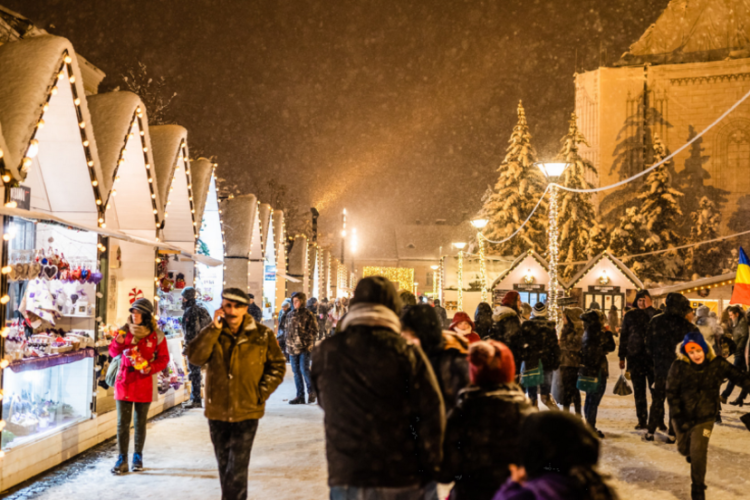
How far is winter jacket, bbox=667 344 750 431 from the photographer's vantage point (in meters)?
5.93

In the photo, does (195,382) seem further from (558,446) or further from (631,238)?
(631,238)

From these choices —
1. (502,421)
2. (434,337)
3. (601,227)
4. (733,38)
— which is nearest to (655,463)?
(434,337)

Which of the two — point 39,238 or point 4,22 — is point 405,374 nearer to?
point 39,238

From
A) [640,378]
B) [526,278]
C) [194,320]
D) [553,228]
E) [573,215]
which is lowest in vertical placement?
[640,378]

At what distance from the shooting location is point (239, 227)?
18250mm

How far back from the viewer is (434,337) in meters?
4.34

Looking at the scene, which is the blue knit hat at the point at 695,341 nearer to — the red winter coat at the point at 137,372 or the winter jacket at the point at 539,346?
the winter jacket at the point at 539,346

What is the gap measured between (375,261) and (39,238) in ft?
260

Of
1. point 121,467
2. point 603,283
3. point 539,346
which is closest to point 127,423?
point 121,467

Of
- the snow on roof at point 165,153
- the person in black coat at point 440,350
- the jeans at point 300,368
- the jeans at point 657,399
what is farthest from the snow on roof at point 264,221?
the person in black coat at point 440,350

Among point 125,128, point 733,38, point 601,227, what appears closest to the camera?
point 125,128

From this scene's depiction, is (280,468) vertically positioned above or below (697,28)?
below

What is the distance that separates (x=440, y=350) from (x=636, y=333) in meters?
6.35

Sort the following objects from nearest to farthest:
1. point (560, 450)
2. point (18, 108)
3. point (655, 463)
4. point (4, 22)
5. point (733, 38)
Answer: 1. point (560, 450)
2. point (18, 108)
3. point (655, 463)
4. point (4, 22)
5. point (733, 38)
